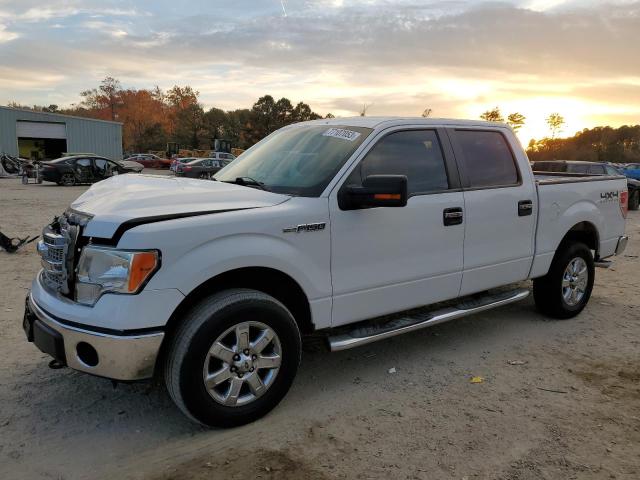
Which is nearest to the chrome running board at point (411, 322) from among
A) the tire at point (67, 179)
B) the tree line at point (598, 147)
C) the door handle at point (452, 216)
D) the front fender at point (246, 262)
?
the front fender at point (246, 262)

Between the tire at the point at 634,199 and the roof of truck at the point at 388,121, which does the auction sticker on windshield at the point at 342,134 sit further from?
the tire at the point at 634,199

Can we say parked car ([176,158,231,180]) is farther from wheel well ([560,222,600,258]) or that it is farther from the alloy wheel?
the alloy wheel

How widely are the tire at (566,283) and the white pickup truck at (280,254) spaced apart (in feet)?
1.29

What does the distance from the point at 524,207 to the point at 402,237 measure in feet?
5.09

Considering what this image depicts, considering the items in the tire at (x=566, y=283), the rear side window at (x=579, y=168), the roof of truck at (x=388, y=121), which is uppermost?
the roof of truck at (x=388, y=121)

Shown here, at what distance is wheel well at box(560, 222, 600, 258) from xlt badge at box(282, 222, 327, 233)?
10.2 ft

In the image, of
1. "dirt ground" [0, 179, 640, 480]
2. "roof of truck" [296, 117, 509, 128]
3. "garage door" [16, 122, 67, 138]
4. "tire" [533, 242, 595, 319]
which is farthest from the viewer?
"garage door" [16, 122, 67, 138]

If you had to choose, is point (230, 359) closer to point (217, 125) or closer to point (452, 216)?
point (452, 216)

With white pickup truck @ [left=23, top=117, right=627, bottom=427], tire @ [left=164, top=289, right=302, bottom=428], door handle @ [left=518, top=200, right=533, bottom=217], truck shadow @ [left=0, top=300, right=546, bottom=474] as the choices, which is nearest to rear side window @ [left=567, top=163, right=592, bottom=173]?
white pickup truck @ [left=23, top=117, right=627, bottom=427]

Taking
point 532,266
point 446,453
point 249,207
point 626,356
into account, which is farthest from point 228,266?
point 626,356

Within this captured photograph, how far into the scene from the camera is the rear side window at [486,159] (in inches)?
173

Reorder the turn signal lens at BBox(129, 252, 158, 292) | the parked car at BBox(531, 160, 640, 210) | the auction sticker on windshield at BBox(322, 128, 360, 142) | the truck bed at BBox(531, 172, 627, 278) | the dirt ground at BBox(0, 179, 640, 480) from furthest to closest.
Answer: the parked car at BBox(531, 160, 640, 210), the truck bed at BBox(531, 172, 627, 278), the auction sticker on windshield at BBox(322, 128, 360, 142), the dirt ground at BBox(0, 179, 640, 480), the turn signal lens at BBox(129, 252, 158, 292)

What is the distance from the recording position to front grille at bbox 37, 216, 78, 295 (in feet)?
9.69

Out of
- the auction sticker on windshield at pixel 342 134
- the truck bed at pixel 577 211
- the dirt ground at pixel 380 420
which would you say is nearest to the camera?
the dirt ground at pixel 380 420
